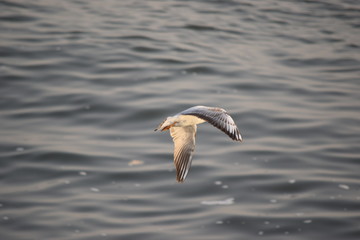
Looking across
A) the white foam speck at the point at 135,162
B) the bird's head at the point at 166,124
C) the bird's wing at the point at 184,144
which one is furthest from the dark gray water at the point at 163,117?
the bird's head at the point at 166,124

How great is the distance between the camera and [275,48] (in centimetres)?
2136

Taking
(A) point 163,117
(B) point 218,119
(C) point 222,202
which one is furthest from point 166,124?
(A) point 163,117

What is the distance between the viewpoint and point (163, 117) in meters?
15.9

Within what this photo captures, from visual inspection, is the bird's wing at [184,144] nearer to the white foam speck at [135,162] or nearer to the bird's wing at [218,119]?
the bird's wing at [218,119]

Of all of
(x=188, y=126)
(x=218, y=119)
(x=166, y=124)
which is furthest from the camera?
(x=188, y=126)

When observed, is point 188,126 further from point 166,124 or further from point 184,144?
point 166,124

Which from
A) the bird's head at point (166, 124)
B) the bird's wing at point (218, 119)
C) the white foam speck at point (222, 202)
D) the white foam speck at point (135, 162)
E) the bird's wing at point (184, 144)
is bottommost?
the white foam speck at point (222, 202)

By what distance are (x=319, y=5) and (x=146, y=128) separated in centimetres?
1337

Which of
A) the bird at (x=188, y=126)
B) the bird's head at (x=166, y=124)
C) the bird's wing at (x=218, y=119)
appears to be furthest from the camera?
the bird's head at (x=166, y=124)

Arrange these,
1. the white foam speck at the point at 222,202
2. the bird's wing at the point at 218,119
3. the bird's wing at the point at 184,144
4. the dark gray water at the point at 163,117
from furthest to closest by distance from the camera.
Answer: the white foam speck at the point at 222,202, the dark gray water at the point at 163,117, the bird's wing at the point at 184,144, the bird's wing at the point at 218,119

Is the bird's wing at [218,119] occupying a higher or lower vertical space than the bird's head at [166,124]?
higher

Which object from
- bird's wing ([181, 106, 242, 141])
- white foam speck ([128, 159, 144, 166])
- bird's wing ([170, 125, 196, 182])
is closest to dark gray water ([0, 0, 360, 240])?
white foam speck ([128, 159, 144, 166])

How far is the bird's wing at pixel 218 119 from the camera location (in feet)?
21.5

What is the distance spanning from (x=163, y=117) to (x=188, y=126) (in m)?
7.83
